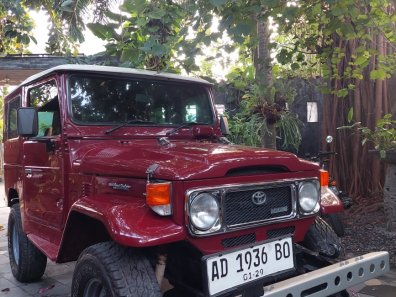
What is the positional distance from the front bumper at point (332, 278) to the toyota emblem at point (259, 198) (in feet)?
1.51

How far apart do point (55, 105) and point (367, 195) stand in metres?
5.38

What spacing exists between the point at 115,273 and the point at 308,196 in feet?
4.31

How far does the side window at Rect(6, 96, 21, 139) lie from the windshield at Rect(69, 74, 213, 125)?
1.61 meters

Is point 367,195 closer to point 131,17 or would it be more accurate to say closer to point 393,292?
point 393,292

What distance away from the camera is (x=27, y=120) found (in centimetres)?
330

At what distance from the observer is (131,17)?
164 inches

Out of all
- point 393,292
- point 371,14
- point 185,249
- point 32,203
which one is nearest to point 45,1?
point 32,203

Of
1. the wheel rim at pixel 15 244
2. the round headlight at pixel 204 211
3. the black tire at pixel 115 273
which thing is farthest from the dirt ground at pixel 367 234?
the wheel rim at pixel 15 244

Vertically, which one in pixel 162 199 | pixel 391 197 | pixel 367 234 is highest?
pixel 162 199

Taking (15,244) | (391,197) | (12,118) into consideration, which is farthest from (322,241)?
(12,118)

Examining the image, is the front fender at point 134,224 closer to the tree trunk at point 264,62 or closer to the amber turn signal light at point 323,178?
the amber turn signal light at point 323,178

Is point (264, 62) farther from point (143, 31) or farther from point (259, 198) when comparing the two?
point (259, 198)

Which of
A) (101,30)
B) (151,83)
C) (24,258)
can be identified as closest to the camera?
(151,83)

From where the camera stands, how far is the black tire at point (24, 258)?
4.24 meters
